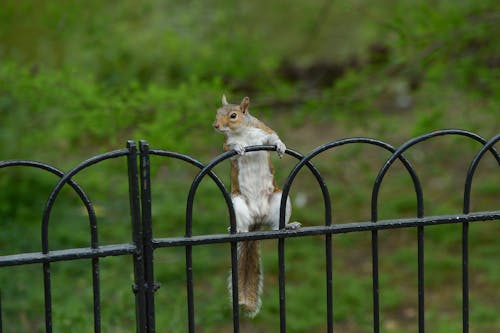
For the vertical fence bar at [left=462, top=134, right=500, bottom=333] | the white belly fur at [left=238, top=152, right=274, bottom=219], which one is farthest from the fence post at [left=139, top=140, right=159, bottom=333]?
the vertical fence bar at [left=462, top=134, right=500, bottom=333]

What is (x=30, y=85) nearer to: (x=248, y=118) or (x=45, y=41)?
(x=248, y=118)

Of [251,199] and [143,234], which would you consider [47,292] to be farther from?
[251,199]

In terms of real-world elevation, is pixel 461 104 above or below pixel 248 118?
above

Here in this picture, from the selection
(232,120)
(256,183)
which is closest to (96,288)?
(256,183)

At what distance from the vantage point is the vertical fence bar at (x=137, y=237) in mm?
2271

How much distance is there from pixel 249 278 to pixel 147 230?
40 centimetres

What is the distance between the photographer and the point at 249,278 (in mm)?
2535

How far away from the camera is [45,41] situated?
7441 millimetres

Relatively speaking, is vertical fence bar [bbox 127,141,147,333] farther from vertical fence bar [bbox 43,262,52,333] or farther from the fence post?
vertical fence bar [bbox 43,262,52,333]

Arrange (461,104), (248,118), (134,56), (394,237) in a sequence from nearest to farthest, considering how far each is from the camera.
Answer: (248,118) → (461,104) → (394,237) → (134,56)

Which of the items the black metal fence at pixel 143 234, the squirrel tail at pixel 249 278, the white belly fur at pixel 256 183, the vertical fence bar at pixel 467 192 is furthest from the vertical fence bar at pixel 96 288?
the vertical fence bar at pixel 467 192

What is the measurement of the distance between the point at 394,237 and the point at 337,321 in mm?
2053

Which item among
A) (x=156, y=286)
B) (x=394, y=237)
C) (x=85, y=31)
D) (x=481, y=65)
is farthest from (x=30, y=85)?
(x=394, y=237)

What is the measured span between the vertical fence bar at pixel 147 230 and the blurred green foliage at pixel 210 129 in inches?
62.6
